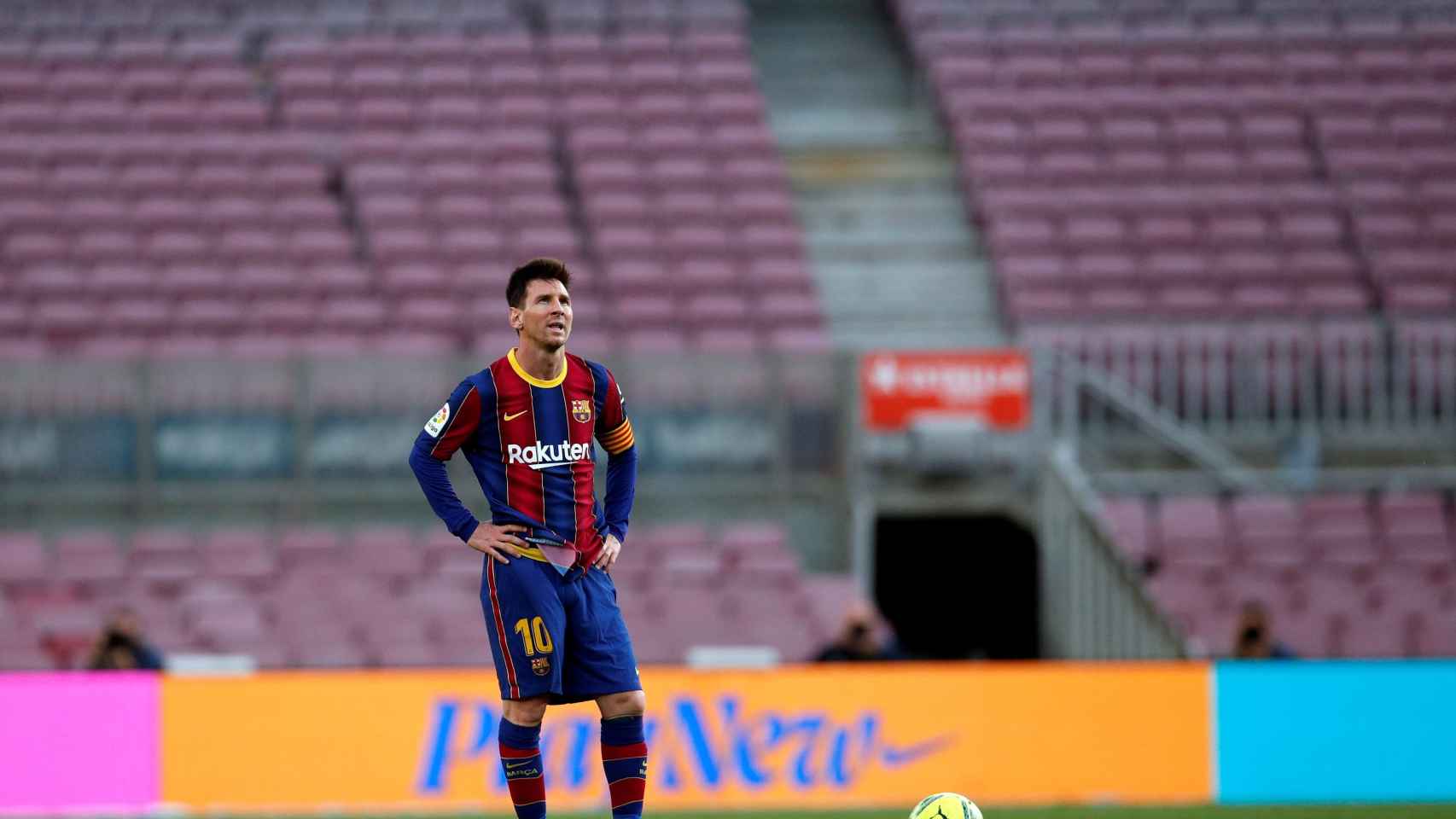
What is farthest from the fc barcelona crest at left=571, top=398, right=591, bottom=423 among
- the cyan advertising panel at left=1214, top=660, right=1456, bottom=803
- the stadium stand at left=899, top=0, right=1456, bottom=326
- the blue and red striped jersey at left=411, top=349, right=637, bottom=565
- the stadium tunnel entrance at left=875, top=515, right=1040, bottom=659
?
the stadium stand at left=899, top=0, right=1456, bottom=326

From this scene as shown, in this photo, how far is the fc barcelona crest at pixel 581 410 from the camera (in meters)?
6.00

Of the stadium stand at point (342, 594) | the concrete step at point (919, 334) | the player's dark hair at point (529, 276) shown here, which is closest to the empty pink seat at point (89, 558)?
the stadium stand at point (342, 594)

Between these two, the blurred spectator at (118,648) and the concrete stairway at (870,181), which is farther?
the concrete stairway at (870,181)

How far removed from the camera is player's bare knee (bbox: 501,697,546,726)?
5953 millimetres

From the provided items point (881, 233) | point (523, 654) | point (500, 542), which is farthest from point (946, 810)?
point (881, 233)

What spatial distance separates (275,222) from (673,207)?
135 inches

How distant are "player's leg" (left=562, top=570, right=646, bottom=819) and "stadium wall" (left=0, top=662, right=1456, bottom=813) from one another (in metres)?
4.27

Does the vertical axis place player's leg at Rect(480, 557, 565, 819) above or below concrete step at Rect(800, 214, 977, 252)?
below

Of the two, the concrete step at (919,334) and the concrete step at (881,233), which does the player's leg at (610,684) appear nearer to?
the concrete step at (919,334)

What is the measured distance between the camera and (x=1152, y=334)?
14.7 metres

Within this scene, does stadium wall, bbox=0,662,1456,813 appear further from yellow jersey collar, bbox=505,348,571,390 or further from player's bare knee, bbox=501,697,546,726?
yellow jersey collar, bbox=505,348,571,390

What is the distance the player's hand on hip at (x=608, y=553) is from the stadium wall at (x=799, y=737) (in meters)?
4.34

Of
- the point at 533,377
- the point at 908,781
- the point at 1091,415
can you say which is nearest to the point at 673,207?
the point at 1091,415

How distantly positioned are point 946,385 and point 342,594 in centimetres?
452
